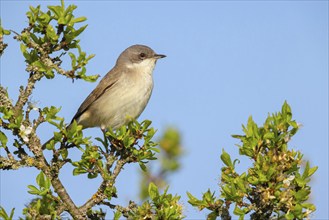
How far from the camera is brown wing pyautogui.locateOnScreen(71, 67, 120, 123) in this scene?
916 cm

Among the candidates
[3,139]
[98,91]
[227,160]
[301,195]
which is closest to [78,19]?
[3,139]

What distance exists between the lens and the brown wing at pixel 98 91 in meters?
9.16

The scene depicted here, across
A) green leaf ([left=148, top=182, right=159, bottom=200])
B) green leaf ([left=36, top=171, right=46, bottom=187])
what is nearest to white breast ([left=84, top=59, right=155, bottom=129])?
green leaf ([left=36, top=171, right=46, bottom=187])

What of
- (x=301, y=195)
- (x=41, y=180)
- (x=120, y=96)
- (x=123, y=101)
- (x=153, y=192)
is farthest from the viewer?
(x=120, y=96)

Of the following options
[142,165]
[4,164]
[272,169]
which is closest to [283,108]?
[272,169]

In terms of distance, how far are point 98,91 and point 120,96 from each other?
0.65m

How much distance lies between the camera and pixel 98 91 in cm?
927

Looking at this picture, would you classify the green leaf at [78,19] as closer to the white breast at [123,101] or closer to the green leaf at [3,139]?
the green leaf at [3,139]

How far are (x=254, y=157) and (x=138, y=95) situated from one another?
4.37m

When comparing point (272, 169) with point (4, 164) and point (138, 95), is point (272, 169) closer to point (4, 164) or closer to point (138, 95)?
point (4, 164)

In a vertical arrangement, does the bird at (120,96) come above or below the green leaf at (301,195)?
above

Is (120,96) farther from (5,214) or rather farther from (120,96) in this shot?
(5,214)

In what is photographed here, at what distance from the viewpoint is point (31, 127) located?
4922mm

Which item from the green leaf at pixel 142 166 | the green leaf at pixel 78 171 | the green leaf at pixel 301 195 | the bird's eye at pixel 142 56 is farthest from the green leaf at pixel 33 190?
the bird's eye at pixel 142 56
